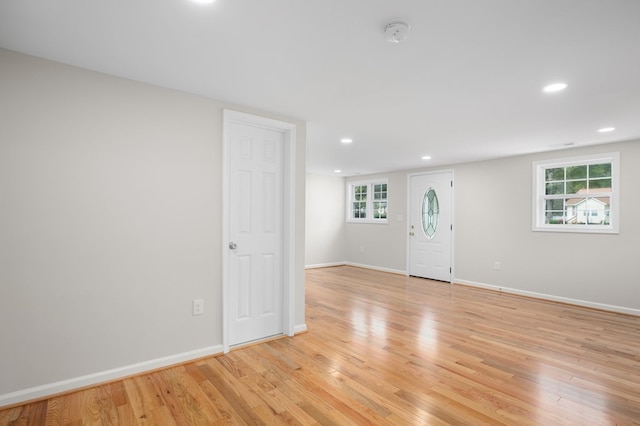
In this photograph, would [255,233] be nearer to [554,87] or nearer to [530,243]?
[554,87]

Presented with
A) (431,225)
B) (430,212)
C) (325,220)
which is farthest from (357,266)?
(430,212)

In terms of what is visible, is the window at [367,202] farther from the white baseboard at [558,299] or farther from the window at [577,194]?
the window at [577,194]

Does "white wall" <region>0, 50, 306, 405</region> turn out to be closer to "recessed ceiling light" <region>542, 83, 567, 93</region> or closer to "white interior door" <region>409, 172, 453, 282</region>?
"recessed ceiling light" <region>542, 83, 567, 93</region>

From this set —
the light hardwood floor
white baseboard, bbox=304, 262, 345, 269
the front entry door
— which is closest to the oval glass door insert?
white baseboard, bbox=304, 262, 345, 269

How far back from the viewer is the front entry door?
10.4 feet

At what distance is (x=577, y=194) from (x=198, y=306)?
5.48m

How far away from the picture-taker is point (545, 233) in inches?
203

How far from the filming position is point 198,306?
9.46ft

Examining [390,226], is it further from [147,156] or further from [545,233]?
[147,156]

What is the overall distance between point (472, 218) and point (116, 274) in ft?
18.7

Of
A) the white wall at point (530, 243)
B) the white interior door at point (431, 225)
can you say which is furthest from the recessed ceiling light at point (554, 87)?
the white interior door at point (431, 225)

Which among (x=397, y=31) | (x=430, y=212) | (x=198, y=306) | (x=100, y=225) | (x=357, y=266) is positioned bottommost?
(x=357, y=266)

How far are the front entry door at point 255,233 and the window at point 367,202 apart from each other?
4650 mm

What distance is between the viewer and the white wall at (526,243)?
441 centimetres
